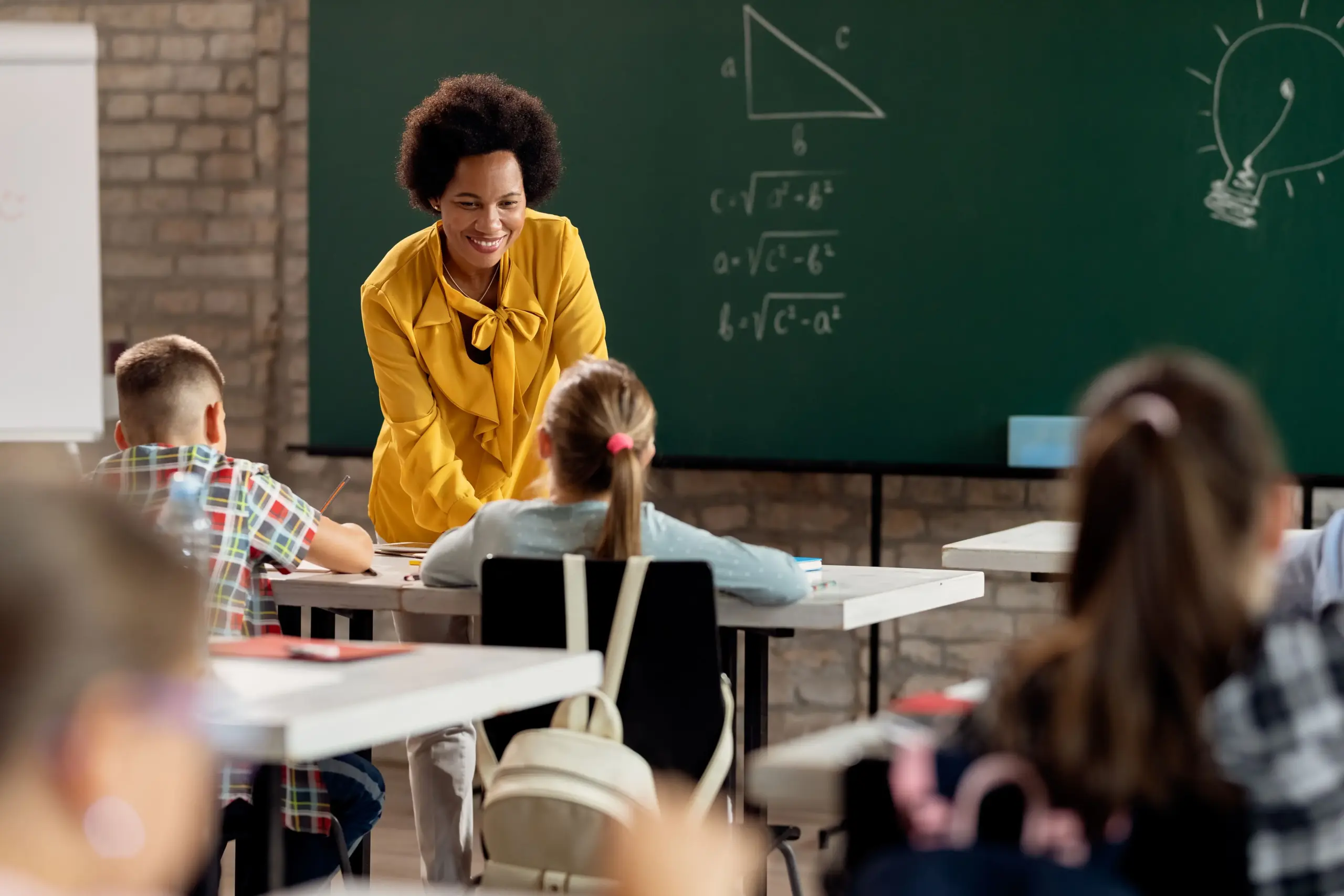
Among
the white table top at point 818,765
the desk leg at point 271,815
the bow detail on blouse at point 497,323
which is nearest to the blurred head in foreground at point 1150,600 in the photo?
the white table top at point 818,765

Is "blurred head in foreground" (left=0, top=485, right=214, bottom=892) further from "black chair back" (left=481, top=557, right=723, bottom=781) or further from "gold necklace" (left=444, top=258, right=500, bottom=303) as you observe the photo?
"gold necklace" (left=444, top=258, right=500, bottom=303)

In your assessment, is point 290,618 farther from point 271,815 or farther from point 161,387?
point 271,815

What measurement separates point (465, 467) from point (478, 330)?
28cm

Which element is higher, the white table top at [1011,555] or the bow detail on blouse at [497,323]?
the bow detail on blouse at [497,323]

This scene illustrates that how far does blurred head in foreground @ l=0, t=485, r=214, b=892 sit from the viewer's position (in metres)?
0.68

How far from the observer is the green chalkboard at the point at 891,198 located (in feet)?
13.9

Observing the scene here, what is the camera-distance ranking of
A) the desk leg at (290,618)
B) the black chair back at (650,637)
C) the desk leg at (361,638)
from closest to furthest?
1. the black chair back at (650,637)
2. the desk leg at (361,638)
3. the desk leg at (290,618)

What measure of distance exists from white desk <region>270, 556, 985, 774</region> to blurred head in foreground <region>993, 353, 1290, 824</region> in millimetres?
1224

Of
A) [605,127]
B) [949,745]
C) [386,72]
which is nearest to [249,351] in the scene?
[386,72]

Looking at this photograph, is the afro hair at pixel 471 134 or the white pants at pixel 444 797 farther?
the afro hair at pixel 471 134

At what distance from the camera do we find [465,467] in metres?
3.36

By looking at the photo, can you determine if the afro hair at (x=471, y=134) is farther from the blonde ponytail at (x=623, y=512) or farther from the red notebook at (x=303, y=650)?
the red notebook at (x=303, y=650)

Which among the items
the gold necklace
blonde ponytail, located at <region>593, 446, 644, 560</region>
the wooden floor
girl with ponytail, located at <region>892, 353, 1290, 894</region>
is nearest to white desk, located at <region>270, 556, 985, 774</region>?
blonde ponytail, located at <region>593, 446, 644, 560</region>

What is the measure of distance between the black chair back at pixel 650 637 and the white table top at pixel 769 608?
227 millimetres
